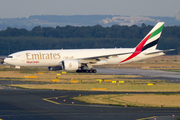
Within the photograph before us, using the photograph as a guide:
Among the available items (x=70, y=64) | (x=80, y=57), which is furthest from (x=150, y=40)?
(x=70, y=64)

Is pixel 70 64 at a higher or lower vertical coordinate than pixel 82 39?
lower

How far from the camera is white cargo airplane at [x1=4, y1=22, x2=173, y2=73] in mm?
47906

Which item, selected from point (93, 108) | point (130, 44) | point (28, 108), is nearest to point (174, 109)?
point (93, 108)

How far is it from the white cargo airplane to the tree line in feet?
212

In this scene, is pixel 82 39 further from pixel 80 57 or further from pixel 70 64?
pixel 70 64

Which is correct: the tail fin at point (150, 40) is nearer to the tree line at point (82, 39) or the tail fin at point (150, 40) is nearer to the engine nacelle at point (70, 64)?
the engine nacelle at point (70, 64)

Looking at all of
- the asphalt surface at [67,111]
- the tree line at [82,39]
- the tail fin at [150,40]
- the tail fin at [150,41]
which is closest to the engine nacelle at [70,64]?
the tail fin at [150,41]

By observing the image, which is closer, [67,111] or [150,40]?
[67,111]

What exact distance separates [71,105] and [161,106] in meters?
6.24

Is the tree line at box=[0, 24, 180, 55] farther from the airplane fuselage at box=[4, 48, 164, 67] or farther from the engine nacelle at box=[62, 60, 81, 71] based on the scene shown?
the engine nacelle at box=[62, 60, 81, 71]

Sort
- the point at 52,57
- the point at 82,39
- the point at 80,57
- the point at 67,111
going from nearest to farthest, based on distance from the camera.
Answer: the point at 67,111 < the point at 52,57 < the point at 80,57 < the point at 82,39

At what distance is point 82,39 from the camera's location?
137m

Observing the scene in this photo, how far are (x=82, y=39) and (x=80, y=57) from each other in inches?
3481

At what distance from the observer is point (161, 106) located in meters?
21.3
